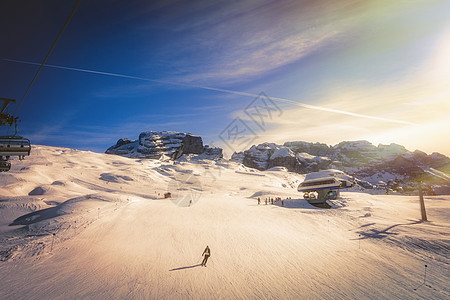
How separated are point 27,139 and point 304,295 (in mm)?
20882

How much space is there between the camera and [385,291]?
11.4m

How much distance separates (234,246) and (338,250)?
9.22 meters

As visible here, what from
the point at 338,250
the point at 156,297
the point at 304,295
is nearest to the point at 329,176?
the point at 338,250

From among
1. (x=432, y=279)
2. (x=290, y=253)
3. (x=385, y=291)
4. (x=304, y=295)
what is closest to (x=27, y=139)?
(x=304, y=295)

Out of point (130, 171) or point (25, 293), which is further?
point (130, 171)

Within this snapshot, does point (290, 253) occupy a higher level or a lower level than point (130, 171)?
lower

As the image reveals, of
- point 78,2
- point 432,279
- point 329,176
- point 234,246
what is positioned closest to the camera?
point 78,2

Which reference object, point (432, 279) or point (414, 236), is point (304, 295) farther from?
point (414, 236)

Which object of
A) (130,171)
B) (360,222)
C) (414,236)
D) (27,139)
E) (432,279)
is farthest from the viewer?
(130,171)

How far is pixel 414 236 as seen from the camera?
63.4ft

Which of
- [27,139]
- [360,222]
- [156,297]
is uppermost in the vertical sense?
[27,139]

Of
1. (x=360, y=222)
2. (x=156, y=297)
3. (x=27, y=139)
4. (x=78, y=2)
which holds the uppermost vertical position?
(x=78, y=2)

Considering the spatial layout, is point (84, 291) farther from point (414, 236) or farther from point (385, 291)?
point (414, 236)

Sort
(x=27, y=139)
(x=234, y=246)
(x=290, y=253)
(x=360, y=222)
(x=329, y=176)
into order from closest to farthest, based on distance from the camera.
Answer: (x=27, y=139) < (x=290, y=253) < (x=234, y=246) < (x=360, y=222) < (x=329, y=176)
